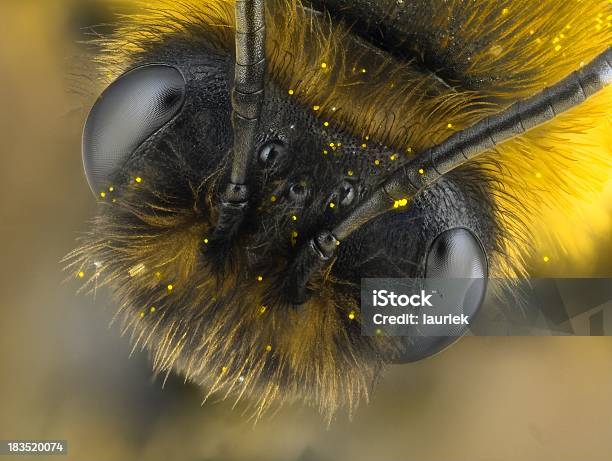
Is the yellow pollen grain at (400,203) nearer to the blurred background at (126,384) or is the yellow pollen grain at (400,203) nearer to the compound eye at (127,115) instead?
the compound eye at (127,115)

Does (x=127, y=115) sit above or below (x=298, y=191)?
above

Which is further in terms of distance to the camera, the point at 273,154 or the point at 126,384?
the point at 126,384

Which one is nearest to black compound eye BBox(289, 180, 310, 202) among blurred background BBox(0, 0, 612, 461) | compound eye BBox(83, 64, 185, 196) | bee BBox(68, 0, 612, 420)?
bee BBox(68, 0, 612, 420)

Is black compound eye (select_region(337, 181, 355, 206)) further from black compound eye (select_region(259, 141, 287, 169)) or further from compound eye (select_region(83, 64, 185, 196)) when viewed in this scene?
compound eye (select_region(83, 64, 185, 196))

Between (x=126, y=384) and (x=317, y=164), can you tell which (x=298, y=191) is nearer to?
(x=317, y=164)

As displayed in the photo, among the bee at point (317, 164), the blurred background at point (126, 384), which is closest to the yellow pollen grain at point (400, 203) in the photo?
the bee at point (317, 164)

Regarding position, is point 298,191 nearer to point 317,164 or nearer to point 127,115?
point 317,164

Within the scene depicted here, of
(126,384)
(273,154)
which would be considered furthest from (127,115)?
(126,384)
